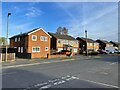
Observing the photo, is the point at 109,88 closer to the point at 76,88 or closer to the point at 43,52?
the point at 76,88

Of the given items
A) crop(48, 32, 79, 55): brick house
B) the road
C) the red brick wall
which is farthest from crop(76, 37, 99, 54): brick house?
the road

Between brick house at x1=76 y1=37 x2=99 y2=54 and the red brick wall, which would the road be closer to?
the red brick wall

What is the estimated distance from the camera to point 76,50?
6475 centimetres

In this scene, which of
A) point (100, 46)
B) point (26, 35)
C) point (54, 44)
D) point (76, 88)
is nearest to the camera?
point (76, 88)

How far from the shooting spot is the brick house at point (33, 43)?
132 feet

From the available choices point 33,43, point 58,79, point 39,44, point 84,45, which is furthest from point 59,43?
point 58,79

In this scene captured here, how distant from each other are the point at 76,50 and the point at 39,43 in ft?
82.4

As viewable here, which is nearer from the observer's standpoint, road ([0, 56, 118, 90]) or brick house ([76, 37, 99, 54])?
road ([0, 56, 118, 90])

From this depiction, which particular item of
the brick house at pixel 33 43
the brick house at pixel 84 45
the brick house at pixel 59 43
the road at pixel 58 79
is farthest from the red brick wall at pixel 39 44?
the brick house at pixel 84 45

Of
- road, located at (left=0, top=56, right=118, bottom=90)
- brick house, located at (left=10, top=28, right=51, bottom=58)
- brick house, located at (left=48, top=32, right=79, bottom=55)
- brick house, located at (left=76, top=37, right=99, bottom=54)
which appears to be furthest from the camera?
brick house, located at (left=76, top=37, right=99, bottom=54)

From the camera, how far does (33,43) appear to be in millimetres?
41312

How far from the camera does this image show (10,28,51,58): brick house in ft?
132

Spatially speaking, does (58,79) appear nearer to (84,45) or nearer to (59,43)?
(59,43)

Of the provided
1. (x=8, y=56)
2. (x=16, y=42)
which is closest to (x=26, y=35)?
(x=16, y=42)
